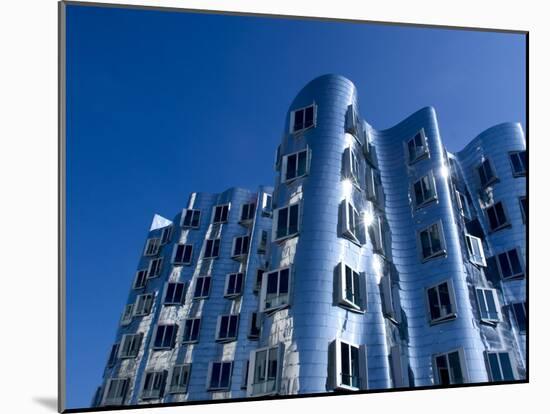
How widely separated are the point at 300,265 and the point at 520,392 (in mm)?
3292

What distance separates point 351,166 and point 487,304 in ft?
10.4

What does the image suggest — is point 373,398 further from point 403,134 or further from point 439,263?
point 403,134

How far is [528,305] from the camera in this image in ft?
20.7

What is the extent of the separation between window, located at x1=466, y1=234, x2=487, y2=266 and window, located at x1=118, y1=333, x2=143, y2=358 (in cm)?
736

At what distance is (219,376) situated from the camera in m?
8.63

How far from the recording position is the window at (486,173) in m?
8.81

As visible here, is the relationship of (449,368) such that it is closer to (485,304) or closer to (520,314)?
(485,304)

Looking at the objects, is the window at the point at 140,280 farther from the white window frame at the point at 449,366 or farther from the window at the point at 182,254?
the white window frame at the point at 449,366

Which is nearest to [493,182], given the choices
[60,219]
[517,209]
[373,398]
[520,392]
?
[517,209]

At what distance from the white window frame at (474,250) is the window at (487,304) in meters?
0.55

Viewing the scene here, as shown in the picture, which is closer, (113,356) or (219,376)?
(219,376)

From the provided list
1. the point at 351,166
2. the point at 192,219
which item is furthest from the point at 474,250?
the point at 192,219

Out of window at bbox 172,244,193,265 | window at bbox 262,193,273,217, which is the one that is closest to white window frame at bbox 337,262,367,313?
window at bbox 262,193,273,217

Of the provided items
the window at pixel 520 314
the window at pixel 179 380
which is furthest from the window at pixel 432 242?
the window at pixel 179 380
